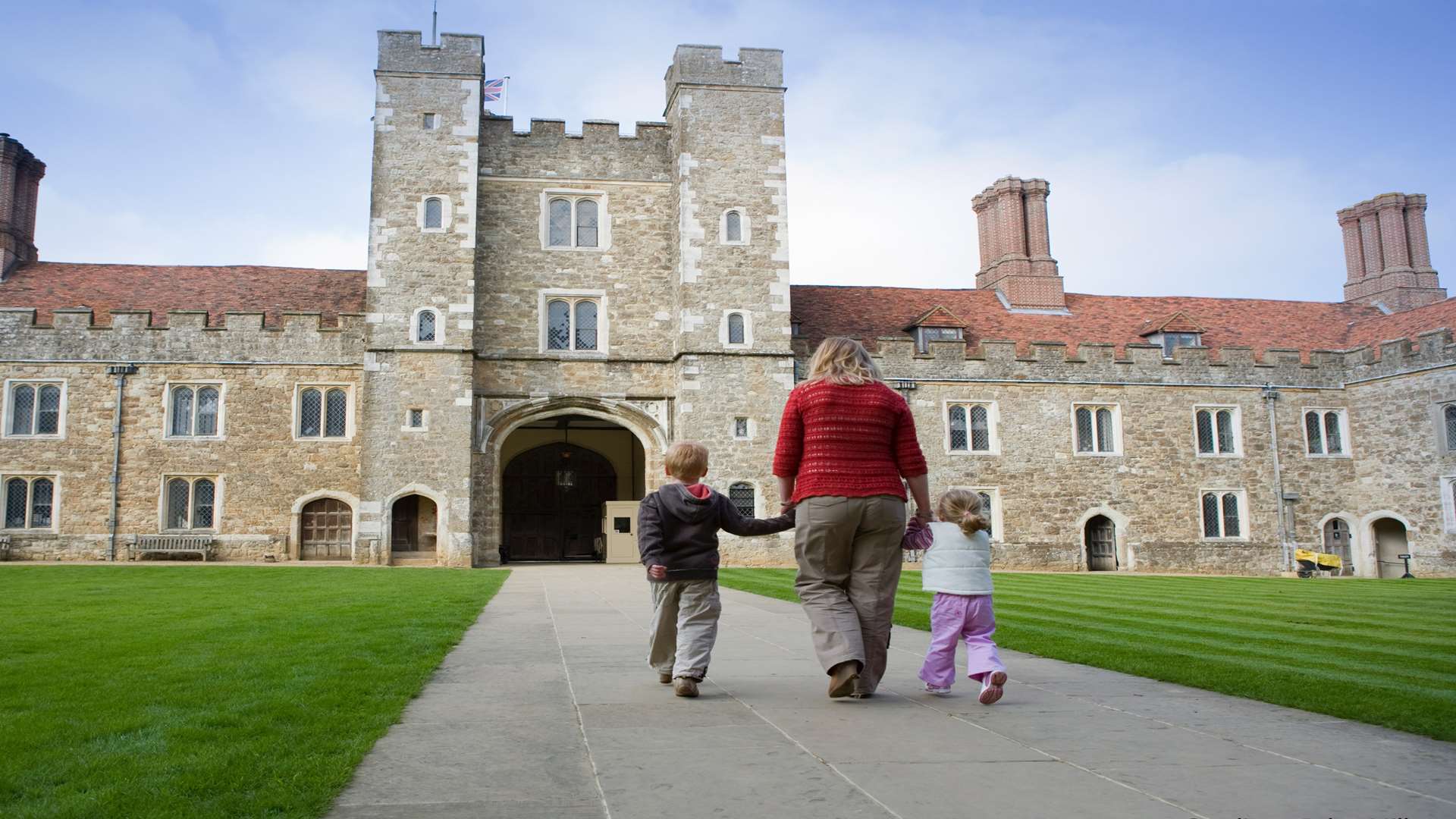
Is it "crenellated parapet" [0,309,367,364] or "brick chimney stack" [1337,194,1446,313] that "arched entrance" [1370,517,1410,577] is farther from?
"crenellated parapet" [0,309,367,364]

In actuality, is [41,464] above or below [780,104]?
below

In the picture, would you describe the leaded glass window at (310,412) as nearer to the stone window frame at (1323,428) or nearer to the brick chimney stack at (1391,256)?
the stone window frame at (1323,428)

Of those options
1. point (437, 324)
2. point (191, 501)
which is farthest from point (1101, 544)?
point (191, 501)

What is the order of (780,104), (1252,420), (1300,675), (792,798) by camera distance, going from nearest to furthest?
1. (792,798)
2. (1300,675)
3. (780,104)
4. (1252,420)

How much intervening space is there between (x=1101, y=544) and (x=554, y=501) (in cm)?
1356

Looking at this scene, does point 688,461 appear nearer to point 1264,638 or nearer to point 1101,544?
point 1264,638

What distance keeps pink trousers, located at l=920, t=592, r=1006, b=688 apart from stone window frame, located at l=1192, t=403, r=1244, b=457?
78.0 ft

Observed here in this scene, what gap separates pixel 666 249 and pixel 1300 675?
20172 mm

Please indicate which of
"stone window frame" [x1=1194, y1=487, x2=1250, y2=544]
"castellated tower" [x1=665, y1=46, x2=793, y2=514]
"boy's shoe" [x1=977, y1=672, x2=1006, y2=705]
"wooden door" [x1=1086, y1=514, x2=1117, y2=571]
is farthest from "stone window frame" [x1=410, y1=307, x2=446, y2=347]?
"boy's shoe" [x1=977, y1=672, x2=1006, y2=705]

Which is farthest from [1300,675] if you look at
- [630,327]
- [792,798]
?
[630,327]

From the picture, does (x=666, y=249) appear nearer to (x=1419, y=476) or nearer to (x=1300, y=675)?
(x=1419, y=476)

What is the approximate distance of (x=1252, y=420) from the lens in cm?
2766

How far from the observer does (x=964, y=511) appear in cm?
575

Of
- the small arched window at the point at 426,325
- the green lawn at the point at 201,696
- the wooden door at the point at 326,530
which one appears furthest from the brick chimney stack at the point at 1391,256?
the green lawn at the point at 201,696
